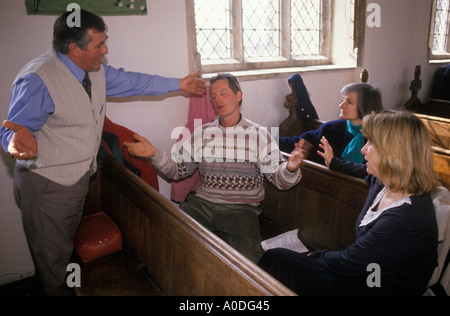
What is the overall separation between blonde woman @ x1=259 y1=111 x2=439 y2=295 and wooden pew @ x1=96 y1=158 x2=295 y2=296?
481 mm

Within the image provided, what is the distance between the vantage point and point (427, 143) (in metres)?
1.57

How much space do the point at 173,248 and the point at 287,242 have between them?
40.8 inches


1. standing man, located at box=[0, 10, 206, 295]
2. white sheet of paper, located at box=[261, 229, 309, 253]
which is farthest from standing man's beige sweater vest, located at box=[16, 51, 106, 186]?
white sheet of paper, located at box=[261, 229, 309, 253]

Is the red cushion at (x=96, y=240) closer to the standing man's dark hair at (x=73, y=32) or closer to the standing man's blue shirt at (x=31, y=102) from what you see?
the standing man's blue shirt at (x=31, y=102)

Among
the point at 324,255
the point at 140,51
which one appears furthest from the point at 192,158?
the point at 324,255

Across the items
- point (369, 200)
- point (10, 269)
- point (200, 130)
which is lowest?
point (10, 269)

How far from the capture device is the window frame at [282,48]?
3.16 meters

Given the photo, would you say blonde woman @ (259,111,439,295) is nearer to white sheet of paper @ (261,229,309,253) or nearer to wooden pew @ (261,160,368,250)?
wooden pew @ (261,160,368,250)

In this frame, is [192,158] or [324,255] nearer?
[324,255]

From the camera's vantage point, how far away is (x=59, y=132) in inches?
76.7

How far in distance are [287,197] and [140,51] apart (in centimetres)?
166

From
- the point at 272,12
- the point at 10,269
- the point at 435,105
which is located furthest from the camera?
the point at 435,105
